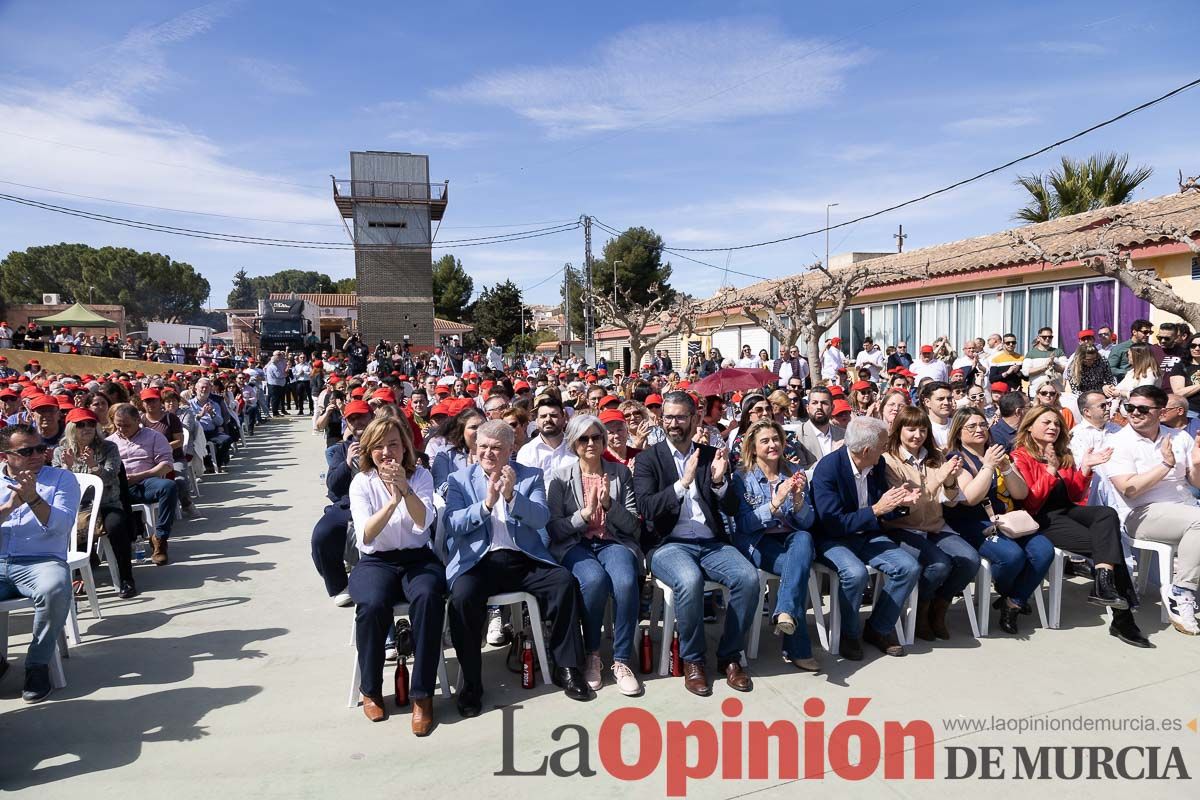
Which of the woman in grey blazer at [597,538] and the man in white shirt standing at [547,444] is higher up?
the man in white shirt standing at [547,444]

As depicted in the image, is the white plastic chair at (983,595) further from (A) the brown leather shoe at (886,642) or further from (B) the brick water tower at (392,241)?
(B) the brick water tower at (392,241)

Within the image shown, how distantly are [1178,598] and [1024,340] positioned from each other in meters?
10.6

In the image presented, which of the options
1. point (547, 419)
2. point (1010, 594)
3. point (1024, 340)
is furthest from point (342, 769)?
point (1024, 340)

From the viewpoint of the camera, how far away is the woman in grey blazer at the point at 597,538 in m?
3.92

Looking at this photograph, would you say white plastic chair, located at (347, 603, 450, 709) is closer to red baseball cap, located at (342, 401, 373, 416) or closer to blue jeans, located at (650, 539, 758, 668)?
blue jeans, located at (650, 539, 758, 668)

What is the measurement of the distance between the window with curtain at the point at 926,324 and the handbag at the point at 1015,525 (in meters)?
12.6

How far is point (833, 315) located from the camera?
44.7 ft

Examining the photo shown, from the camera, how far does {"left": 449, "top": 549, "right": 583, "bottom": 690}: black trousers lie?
144 inches

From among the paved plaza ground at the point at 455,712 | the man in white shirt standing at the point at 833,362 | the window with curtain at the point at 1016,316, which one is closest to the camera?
the paved plaza ground at the point at 455,712

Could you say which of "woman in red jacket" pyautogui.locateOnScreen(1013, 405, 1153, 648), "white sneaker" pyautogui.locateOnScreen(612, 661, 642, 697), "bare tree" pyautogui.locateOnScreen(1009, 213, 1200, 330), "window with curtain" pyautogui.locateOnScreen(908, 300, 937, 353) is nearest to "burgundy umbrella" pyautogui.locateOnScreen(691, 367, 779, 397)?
"bare tree" pyautogui.locateOnScreen(1009, 213, 1200, 330)

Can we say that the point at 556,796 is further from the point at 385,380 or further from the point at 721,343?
the point at 721,343

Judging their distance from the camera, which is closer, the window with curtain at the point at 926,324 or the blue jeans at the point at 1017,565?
the blue jeans at the point at 1017,565

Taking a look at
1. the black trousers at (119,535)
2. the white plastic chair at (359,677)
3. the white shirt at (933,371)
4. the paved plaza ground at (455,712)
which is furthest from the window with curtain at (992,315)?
the black trousers at (119,535)

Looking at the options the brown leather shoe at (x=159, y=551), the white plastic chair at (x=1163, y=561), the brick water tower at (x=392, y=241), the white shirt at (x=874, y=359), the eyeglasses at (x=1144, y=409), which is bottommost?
the brown leather shoe at (x=159, y=551)
